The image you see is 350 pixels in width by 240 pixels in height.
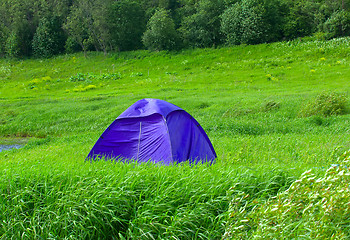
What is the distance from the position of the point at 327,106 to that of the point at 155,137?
37.3 feet

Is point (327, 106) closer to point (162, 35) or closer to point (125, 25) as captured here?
point (162, 35)

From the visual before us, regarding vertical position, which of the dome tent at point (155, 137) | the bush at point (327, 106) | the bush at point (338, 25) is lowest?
the bush at point (327, 106)

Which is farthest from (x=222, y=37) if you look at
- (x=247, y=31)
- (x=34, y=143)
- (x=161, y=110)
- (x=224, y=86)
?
(x=161, y=110)

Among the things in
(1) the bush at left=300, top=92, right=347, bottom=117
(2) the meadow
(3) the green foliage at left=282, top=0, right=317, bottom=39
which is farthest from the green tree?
(1) the bush at left=300, top=92, right=347, bottom=117

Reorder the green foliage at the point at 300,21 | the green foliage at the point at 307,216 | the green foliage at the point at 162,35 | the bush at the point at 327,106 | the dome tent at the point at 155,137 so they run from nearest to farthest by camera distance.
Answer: the green foliage at the point at 307,216, the dome tent at the point at 155,137, the bush at the point at 327,106, the green foliage at the point at 300,21, the green foliage at the point at 162,35

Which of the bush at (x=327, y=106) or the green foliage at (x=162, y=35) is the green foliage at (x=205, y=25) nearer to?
the green foliage at (x=162, y=35)

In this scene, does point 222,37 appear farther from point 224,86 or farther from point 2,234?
point 2,234

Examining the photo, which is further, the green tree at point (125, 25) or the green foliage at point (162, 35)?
the green tree at point (125, 25)

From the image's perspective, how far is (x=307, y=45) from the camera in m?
37.3

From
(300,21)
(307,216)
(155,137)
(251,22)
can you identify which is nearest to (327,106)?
(155,137)

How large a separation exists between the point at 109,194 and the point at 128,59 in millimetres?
47222

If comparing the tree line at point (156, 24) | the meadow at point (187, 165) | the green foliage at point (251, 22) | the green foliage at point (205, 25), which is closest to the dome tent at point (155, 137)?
the meadow at point (187, 165)

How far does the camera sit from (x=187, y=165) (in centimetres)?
524

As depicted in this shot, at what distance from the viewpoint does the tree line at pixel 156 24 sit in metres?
43.2
